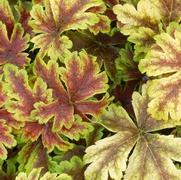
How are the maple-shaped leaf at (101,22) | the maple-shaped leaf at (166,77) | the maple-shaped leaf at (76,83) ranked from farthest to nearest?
the maple-shaped leaf at (101,22) < the maple-shaped leaf at (76,83) < the maple-shaped leaf at (166,77)

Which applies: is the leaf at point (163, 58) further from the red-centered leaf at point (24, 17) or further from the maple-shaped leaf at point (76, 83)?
the red-centered leaf at point (24, 17)

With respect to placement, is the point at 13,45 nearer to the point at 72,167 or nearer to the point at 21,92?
the point at 21,92

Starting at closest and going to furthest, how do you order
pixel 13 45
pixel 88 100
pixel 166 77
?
1. pixel 166 77
2. pixel 88 100
3. pixel 13 45

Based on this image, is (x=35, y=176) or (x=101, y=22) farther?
(x=101, y=22)

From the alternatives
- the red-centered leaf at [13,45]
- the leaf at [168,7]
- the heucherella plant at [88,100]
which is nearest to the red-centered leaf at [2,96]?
the heucherella plant at [88,100]

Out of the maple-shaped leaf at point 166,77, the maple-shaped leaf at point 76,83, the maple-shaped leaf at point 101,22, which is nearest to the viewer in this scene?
the maple-shaped leaf at point 166,77

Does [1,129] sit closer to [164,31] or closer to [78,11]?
[78,11]

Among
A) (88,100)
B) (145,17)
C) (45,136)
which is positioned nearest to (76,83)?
(88,100)
